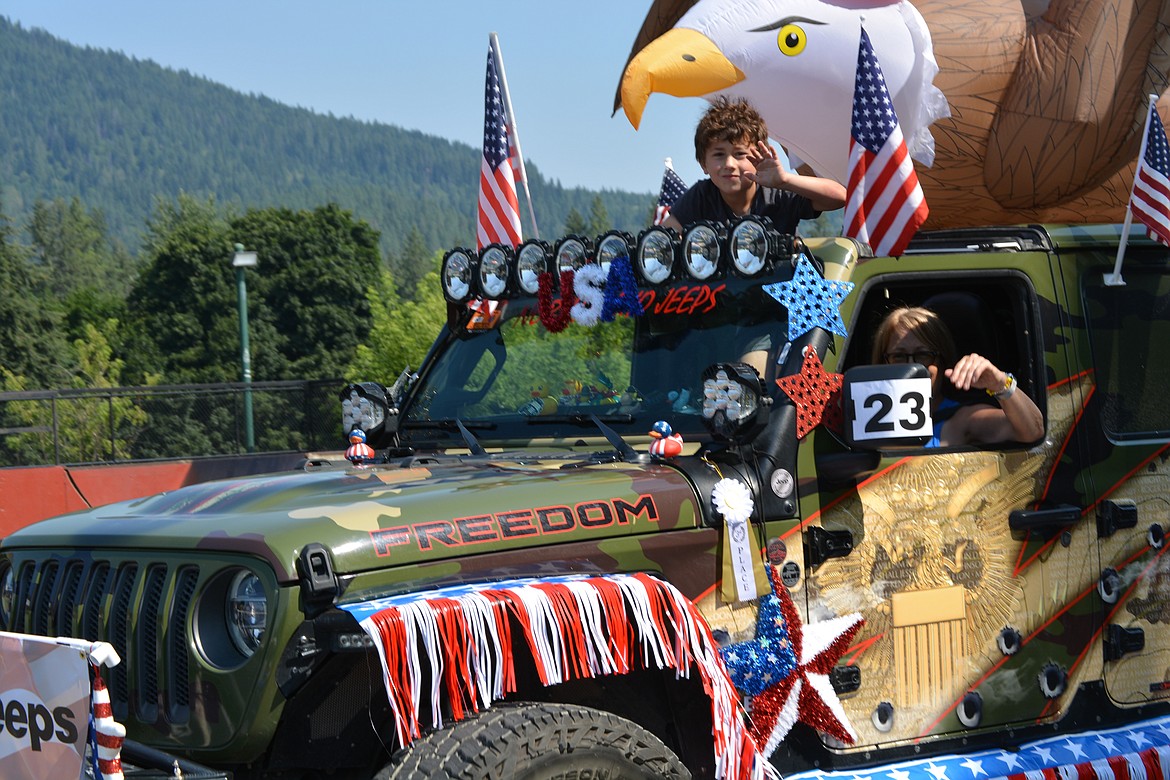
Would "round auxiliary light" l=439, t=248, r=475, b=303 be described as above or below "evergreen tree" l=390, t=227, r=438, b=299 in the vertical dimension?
above

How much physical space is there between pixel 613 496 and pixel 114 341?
2442 inches

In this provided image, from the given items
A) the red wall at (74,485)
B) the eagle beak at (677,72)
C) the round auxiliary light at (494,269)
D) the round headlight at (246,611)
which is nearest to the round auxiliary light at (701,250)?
the round auxiliary light at (494,269)

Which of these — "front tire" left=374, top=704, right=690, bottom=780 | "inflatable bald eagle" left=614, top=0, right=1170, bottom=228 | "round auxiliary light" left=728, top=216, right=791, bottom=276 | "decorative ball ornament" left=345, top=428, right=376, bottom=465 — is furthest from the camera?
"inflatable bald eagle" left=614, top=0, right=1170, bottom=228

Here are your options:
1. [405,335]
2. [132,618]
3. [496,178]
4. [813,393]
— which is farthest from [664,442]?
[405,335]

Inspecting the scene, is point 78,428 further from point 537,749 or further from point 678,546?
point 537,749

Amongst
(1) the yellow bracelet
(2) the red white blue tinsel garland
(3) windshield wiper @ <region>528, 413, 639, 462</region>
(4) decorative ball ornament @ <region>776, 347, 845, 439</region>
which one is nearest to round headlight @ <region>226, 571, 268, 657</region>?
(2) the red white blue tinsel garland

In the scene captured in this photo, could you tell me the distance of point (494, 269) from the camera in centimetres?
557

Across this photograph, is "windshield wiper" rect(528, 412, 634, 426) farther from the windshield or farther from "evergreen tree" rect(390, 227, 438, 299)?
"evergreen tree" rect(390, 227, 438, 299)

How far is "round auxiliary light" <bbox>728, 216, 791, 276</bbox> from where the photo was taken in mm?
4633

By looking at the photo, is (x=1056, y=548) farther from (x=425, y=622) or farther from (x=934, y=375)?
(x=425, y=622)

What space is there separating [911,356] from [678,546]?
122cm

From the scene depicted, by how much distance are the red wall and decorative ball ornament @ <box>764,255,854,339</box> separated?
37.6 feet

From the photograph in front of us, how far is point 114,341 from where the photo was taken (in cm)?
6256

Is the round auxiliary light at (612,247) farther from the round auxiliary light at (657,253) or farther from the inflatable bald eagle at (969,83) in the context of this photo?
the inflatable bald eagle at (969,83)
